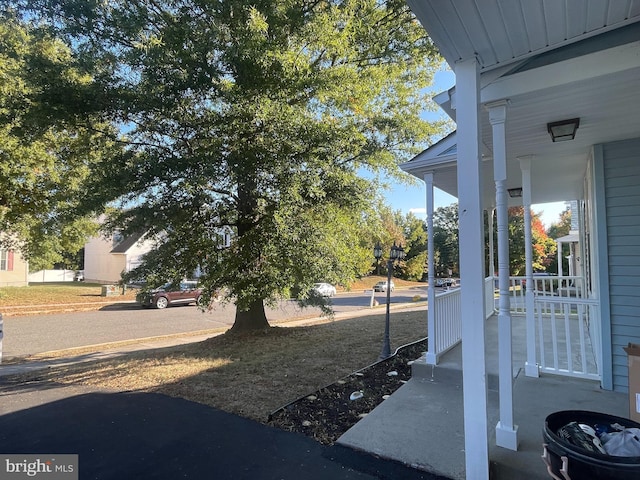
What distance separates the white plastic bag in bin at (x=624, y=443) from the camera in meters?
1.72

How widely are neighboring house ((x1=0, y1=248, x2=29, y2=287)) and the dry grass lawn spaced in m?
21.3

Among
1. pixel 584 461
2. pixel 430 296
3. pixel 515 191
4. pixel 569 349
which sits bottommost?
pixel 569 349

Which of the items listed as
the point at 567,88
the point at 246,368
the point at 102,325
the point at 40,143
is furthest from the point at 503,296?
the point at 102,325

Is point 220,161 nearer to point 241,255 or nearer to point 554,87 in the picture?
point 241,255

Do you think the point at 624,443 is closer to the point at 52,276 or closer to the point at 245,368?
the point at 245,368

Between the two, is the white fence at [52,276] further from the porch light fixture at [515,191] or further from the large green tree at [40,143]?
the porch light fixture at [515,191]

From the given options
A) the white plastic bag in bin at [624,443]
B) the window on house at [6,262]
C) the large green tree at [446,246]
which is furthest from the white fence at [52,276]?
the white plastic bag in bin at [624,443]

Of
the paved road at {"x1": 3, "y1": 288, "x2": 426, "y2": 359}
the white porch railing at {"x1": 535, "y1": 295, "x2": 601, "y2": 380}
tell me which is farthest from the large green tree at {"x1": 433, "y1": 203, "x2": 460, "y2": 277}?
the white porch railing at {"x1": 535, "y1": 295, "x2": 601, "y2": 380}

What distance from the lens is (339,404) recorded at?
12.6 ft

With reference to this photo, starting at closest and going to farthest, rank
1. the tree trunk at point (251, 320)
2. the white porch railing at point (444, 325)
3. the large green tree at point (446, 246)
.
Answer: the white porch railing at point (444, 325), the tree trunk at point (251, 320), the large green tree at point (446, 246)

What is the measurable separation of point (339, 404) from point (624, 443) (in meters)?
2.59

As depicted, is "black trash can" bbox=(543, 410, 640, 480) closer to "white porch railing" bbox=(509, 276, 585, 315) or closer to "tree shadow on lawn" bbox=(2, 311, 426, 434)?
"tree shadow on lawn" bbox=(2, 311, 426, 434)

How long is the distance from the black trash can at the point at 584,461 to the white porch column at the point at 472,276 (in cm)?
43

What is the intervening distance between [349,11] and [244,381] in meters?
7.05
